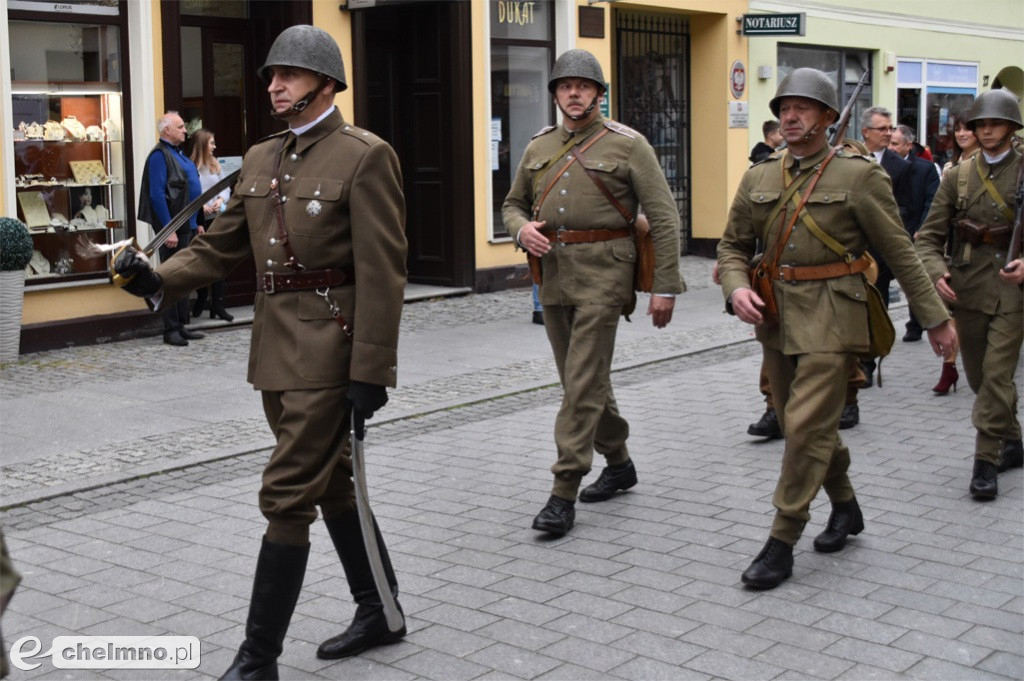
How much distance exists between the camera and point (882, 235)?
18.0 feet

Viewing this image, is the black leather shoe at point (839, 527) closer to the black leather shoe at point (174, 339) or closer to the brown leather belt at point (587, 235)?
the brown leather belt at point (587, 235)

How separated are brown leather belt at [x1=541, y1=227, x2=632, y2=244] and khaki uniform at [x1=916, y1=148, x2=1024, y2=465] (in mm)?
1710

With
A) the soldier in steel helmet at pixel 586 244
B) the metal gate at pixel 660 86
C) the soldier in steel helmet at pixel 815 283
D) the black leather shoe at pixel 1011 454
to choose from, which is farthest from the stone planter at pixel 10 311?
the metal gate at pixel 660 86

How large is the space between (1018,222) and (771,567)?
2358 mm

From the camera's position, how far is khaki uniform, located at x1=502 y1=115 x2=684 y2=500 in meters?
6.21

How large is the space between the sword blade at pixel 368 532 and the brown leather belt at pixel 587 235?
2.03 metres

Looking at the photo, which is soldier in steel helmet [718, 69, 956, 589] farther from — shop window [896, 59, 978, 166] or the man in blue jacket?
shop window [896, 59, 978, 166]

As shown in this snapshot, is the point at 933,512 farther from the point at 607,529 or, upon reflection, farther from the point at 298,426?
the point at 298,426

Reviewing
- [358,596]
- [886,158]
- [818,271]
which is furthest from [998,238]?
[358,596]

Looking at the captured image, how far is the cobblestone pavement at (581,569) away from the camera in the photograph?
4.64 m

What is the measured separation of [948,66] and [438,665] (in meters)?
22.4

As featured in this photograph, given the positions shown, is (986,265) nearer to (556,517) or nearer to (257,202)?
(556,517)

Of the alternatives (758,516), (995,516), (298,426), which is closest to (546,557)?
(758,516)

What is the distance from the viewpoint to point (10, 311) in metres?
10.9
